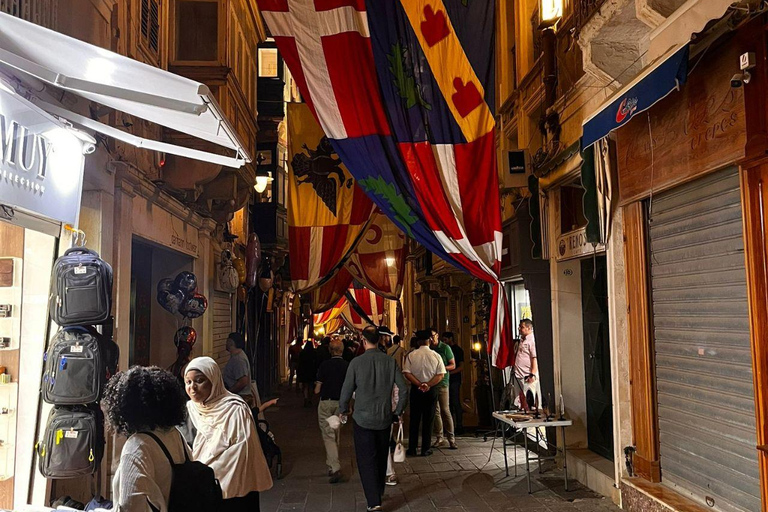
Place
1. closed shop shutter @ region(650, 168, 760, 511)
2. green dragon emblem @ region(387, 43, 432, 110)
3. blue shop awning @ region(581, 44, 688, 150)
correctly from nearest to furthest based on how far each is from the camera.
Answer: blue shop awning @ region(581, 44, 688, 150), closed shop shutter @ region(650, 168, 760, 511), green dragon emblem @ region(387, 43, 432, 110)

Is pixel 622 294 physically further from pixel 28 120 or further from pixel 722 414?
pixel 28 120

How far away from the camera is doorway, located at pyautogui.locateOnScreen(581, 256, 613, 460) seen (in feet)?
29.1

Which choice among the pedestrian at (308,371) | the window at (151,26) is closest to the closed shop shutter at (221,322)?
the pedestrian at (308,371)

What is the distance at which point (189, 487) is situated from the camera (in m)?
3.33

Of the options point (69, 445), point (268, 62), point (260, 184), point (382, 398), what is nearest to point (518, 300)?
point (382, 398)

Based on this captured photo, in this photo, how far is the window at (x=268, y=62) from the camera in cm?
2109

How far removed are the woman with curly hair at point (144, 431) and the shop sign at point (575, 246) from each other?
583 cm

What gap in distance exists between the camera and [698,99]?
562 centimetres

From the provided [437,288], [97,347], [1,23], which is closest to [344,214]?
[97,347]

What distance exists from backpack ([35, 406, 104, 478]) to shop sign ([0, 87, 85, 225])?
5.25 feet

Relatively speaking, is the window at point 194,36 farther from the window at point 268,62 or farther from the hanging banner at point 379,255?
the window at point 268,62

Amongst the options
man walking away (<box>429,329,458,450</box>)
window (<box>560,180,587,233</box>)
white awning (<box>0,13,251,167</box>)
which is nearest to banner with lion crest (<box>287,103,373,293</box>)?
man walking away (<box>429,329,458,450</box>)

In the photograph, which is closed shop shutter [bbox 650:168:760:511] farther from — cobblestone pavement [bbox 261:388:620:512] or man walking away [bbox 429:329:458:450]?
man walking away [bbox 429:329:458:450]

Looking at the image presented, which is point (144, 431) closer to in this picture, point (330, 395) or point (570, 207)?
point (330, 395)
